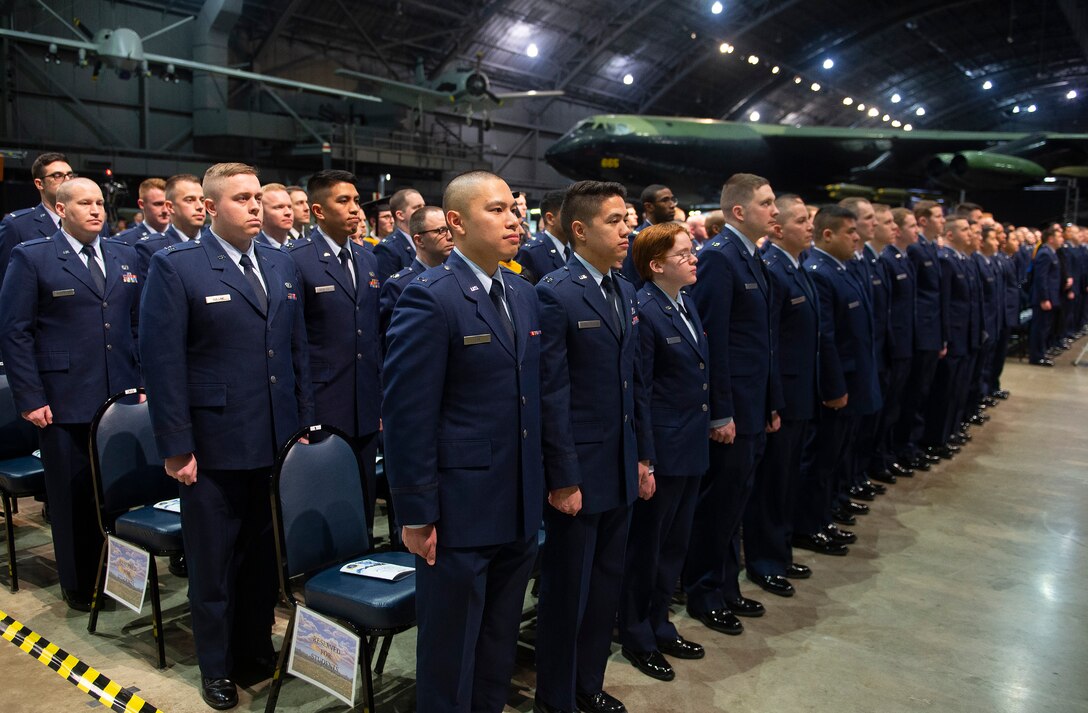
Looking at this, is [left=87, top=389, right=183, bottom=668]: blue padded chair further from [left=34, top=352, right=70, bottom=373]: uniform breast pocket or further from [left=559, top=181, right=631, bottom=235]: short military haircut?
[left=559, top=181, right=631, bottom=235]: short military haircut

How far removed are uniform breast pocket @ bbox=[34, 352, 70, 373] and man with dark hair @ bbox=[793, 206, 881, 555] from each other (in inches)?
146

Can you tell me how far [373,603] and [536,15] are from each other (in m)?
21.0

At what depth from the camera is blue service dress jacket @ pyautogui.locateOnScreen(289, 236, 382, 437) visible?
11.3 feet

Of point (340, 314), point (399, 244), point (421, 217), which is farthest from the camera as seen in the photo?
point (399, 244)

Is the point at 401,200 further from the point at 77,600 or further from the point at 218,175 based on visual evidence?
the point at 77,600

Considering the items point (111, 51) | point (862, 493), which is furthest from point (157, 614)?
point (111, 51)

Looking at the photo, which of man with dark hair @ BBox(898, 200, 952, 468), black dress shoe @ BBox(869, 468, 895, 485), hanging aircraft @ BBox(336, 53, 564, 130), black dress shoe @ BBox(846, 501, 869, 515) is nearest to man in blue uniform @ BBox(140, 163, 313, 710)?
black dress shoe @ BBox(846, 501, 869, 515)

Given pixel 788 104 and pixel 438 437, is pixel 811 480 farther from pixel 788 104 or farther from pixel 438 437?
pixel 788 104

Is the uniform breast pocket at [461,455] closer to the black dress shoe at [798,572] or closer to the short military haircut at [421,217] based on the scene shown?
the short military haircut at [421,217]

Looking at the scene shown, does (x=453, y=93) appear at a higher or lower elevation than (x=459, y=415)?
higher

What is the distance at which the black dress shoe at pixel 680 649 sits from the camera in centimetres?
317

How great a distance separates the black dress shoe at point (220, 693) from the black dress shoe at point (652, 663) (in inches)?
56.2

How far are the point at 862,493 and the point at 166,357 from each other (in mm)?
4630

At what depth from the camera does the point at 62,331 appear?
3.57 meters
